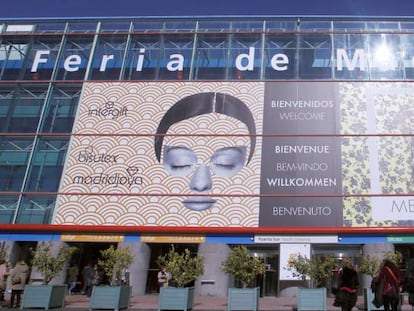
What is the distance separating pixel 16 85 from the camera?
31.1 m

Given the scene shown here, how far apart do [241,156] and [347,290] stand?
17.1 metres

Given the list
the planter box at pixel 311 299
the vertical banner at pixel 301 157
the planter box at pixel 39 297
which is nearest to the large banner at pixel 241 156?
the vertical banner at pixel 301 157

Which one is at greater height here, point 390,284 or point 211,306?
point 390,284

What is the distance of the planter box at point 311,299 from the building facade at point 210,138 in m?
7.84

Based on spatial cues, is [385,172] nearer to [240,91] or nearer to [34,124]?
[240,91]

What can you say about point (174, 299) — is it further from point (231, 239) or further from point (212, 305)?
point (231, 239)

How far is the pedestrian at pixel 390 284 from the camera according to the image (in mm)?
8914

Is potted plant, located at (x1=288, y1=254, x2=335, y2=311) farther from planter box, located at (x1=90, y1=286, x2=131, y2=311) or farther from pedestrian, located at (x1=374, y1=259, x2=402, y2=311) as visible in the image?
pedestrian, located at (x1=374, y1=259, x2=402, y2=311)

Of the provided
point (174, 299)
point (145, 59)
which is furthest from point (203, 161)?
point (174, 299)

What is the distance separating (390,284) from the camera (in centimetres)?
896

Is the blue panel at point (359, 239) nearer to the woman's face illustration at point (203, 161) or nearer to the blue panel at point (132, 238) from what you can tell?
the woman's face illustration at point (203, 161)

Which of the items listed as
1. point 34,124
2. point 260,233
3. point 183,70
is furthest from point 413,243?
point 34,124

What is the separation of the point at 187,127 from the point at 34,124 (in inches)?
389

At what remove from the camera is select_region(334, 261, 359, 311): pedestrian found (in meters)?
10.2
